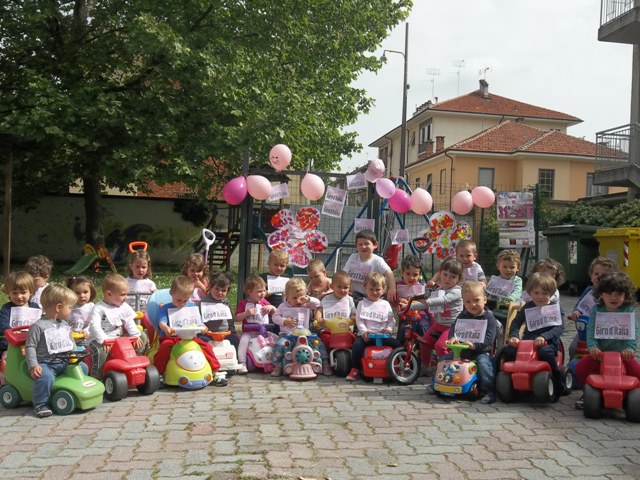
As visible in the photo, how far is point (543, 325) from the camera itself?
6.86 m

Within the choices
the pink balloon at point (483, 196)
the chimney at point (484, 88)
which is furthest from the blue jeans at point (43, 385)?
the chimney at point (484, 88)

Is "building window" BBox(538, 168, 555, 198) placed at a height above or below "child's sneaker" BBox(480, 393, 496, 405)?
above

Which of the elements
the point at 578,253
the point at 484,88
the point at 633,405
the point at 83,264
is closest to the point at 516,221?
the point at 578,253

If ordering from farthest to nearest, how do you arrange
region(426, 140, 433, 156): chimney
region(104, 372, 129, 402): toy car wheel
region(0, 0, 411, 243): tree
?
region(426, 140, 433, 156): chimney < region(0, 0, 411, 243): tree < region(104, 372, 129, 402): toy car wheel

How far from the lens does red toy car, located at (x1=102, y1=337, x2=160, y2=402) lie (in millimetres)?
6629

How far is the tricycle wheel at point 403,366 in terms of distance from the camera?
7.50m

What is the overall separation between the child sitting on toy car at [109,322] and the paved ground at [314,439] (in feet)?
1.87

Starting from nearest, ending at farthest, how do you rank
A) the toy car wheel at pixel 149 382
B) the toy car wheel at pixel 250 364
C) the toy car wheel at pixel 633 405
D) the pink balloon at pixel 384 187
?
1. the toy car wheel at pixel 633 405
2. the toy car wheel at pixel 149 382
3. the toy car wheel at pixel 250 364
4. the pink balloon at pixel 384 187

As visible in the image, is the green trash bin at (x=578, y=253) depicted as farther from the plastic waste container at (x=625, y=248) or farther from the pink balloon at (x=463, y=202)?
the pink balloon at (x=463, y=202)

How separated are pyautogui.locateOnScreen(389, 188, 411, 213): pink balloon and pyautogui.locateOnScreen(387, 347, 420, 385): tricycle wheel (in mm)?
3879

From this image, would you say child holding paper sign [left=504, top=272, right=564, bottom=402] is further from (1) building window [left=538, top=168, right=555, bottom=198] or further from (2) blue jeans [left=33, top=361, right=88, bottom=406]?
(1) building window [left=538, top=168, right=555, bottom=198]

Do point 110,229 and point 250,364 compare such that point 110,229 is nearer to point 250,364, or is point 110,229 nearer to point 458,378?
point 250,364

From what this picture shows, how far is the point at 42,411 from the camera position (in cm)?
601

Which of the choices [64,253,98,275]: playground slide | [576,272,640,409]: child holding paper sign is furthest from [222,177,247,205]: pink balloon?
[64,253,98,275]: playground slide
